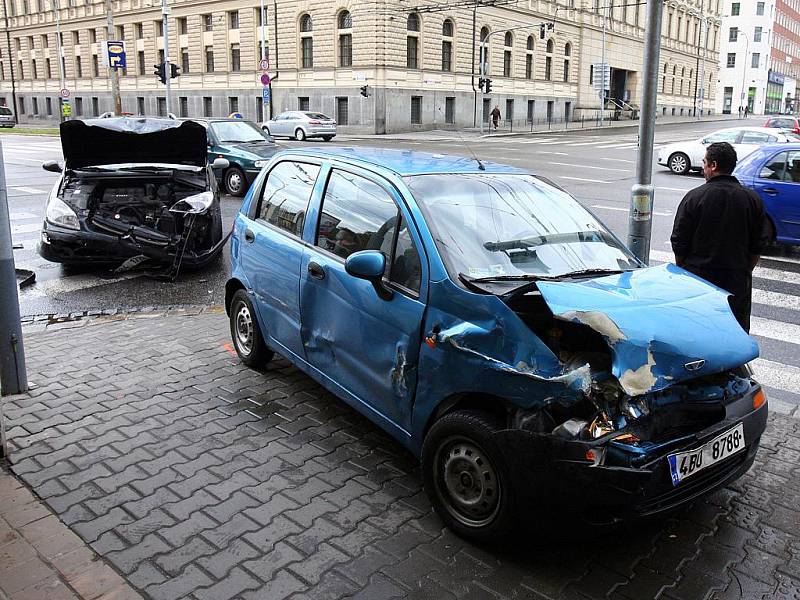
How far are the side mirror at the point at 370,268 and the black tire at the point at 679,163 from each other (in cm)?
2014

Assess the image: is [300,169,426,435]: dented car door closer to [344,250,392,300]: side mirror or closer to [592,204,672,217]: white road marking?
[344,250,392,300]: side mirror

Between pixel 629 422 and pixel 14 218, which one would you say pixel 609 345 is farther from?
pixel 14 218

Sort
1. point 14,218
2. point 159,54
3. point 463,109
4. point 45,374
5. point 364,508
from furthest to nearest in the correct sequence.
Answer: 1. point 159,54
2. point 463,109
3. point 14,218
4. point 45,374
5. point 364,508

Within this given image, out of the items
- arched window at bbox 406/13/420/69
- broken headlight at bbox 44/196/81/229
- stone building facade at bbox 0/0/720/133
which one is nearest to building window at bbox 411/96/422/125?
stone building facade at bbox 0/0/720/133

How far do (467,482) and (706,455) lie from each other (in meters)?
1.10

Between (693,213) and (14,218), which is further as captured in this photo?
(14,218)

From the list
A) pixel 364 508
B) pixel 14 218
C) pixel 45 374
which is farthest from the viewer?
pixel 14 218

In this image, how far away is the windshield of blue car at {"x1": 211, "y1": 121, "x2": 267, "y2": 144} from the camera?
17438mm

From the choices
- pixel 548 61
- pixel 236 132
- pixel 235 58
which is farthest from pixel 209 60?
pixel 236 132

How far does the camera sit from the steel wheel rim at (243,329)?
575 cm

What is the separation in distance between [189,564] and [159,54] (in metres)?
65.3

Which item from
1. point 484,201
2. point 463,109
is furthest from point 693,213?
point 463,109

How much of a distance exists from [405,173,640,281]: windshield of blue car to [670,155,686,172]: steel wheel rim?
1897 cm

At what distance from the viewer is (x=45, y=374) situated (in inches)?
227
